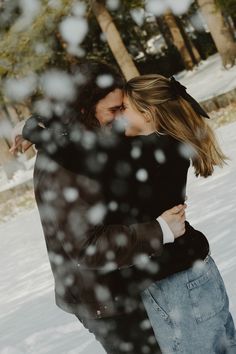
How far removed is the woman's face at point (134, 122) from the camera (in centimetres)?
175

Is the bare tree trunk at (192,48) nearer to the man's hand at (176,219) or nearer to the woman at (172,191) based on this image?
the woman at (172,191)

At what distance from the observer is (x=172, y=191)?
1.71 m

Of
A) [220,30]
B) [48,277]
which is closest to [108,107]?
[48,277]

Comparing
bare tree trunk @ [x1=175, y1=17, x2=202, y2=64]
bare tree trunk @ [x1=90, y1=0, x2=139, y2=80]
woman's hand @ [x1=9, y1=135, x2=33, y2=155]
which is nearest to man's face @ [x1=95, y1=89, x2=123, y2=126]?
woman's hand @ [x1=9, y1=135, x2=33, y2=155]

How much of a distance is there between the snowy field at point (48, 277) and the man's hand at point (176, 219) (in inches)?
69.7

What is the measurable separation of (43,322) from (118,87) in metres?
3.16

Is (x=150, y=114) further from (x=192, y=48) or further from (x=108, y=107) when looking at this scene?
(x=192, y=48)

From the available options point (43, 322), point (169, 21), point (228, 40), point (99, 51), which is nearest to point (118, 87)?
point (43, 322)

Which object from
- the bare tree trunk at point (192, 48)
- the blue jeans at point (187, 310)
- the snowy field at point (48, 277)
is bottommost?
the bare tree trunk at point (192, 48)

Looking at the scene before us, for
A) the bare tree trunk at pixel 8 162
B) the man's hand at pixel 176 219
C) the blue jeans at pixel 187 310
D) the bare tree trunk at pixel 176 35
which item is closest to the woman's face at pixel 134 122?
the man's hand at pixel 176 219

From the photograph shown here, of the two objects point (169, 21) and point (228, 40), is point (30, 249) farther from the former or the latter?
point (169, 21)

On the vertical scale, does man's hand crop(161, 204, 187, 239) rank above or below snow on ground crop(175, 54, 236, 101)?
above

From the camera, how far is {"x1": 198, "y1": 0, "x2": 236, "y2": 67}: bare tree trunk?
15.3 m

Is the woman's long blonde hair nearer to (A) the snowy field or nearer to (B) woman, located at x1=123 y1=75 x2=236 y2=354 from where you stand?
(B) woman, located at x1=123 y1=75 x2=236 y2=354
